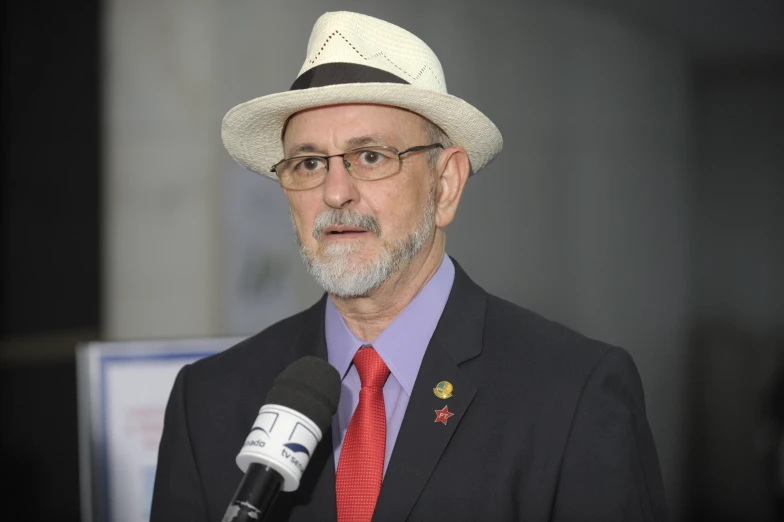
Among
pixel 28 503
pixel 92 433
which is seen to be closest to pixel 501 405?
pixel 92 433

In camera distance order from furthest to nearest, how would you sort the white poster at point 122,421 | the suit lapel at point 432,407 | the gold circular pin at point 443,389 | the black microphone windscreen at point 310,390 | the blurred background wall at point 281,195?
the blurred background wall at point 281,195, the white poster at point 122,421, the gold circular pin at point 443,389, the suit lapel at point 432,407, the black microphone windscreen at point 310,390

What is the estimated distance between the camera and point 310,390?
1170 mm

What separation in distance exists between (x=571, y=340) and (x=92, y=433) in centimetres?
127

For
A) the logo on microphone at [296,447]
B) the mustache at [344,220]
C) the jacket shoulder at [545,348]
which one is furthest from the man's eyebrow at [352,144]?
the logo on microphone at [296,447]

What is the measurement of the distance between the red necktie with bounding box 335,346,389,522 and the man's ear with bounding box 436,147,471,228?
0.39 meters

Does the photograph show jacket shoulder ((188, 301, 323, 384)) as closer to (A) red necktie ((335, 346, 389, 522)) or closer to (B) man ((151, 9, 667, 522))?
(B) man ((151, 9, 667, 522))

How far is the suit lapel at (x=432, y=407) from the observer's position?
1418 mm

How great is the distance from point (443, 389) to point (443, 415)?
51 mm

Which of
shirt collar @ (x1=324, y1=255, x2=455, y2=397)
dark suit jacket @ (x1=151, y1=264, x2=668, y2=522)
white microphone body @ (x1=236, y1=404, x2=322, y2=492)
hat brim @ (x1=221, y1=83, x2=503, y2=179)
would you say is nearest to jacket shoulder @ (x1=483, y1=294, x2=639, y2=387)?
dark suit jacket @ (x1=151, y1=264, x2=668, y2=522)

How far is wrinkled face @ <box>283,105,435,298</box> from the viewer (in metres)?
1.57

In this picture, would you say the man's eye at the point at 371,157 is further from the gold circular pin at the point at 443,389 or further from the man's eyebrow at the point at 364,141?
the gold circular pin at the point at 443,389

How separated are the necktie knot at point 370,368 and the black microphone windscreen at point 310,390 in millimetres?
342

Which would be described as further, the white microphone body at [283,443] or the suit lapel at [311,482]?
the suit lapel at [311,482]

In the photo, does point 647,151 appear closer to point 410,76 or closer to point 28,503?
point 410,76
